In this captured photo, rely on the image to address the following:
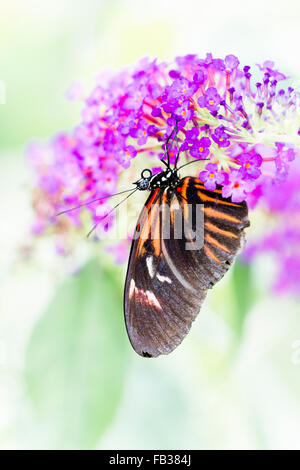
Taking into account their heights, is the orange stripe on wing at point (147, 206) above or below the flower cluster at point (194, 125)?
below

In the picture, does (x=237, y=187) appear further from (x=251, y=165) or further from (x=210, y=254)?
(x=210, y=254)

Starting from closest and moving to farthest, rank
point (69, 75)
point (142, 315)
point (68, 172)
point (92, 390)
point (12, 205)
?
point (142, 315) → point (68, 172) → point (92, 390) → point (69, 75) → point (12, 205)

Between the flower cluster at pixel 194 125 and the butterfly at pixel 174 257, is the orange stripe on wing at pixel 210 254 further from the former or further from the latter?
the flower cluster at pixel 194 125

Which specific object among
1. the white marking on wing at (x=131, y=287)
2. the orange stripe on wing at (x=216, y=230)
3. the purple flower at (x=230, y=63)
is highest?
the purple flower at (x=230, y=63)

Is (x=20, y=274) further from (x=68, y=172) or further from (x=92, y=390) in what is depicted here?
(x=68, y=172)

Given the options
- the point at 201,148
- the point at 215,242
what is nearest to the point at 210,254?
the point at 215,242

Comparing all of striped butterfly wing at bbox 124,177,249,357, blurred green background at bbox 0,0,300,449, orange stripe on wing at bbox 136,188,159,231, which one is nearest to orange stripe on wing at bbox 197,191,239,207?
striped butterfly wing at bbox 124,177,249,357

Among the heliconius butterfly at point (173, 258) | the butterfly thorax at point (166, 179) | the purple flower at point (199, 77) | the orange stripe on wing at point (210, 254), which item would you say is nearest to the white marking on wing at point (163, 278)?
the heliconius butterfly at point (173, 258)
